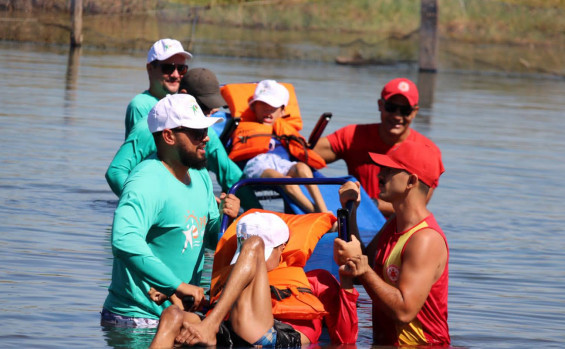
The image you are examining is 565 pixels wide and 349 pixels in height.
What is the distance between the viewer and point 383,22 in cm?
4075

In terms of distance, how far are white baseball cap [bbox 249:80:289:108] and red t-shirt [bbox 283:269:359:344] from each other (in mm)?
4142

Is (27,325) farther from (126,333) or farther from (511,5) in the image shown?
(511,5)

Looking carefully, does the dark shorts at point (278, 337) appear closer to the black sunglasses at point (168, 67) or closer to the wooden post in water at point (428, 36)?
the black sunglasses at point (168, 67)

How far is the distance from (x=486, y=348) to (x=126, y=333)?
252 cm

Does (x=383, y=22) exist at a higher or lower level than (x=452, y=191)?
lower

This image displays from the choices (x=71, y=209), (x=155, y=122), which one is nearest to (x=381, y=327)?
(x=155, y=122)

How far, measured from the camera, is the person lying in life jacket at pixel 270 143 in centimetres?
1072

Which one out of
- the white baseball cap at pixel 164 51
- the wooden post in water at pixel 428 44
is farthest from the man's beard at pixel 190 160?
the wooden post in water at pixel 428 44

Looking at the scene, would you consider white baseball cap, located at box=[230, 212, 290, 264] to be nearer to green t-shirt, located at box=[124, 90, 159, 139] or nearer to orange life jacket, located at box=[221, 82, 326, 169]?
green t-shirt, located at box=[124, 90, 159, 139]

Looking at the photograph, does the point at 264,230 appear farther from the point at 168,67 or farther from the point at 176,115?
the point at 168,67

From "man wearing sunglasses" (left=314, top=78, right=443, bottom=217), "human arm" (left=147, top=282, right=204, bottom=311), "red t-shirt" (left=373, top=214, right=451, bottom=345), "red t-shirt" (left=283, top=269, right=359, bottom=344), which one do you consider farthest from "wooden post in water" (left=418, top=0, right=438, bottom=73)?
"human arm" (left=147, top=282, right=204, bottom=311)

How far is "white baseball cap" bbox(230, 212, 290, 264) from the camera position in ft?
21.5

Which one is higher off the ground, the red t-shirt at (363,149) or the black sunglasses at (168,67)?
the black sunglasses at (168,67)

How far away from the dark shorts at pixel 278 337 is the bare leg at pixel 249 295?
0.15 feet
